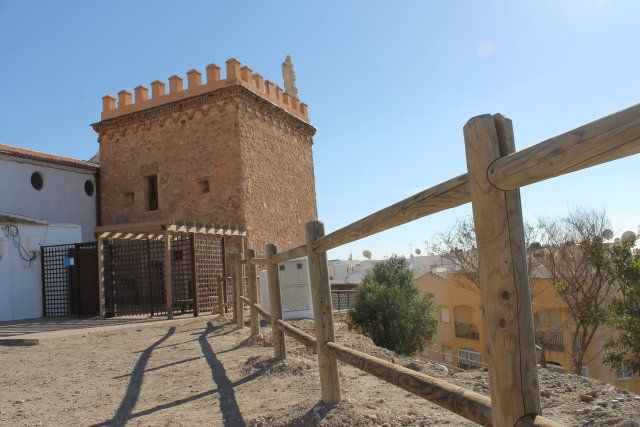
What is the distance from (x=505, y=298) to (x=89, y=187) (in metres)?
19.8

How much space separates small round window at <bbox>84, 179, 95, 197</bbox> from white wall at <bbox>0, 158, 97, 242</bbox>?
0.26 feet

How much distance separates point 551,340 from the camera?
23.9 metres

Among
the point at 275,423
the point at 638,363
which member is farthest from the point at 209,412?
the point at 638,363

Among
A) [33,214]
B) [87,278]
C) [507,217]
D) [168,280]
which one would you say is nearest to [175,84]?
[33,214]

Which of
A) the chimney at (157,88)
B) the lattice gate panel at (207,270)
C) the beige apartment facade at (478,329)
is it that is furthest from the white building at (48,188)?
the beige apartment facade at (478,329)

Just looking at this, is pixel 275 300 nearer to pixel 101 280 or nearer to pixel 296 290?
pixel 296 290

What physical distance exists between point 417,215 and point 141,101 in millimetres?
17477

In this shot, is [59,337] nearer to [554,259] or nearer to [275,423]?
[275,423]

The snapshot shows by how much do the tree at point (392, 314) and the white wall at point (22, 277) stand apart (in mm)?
9233

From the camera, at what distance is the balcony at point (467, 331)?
93.2 feet

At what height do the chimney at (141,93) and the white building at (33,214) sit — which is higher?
the chimney at (141,93)

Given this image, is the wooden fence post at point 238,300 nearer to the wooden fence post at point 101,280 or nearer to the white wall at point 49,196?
the wooden fence post at point 101,280

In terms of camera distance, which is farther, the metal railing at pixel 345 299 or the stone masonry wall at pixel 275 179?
the metal railing at pixel 345 299

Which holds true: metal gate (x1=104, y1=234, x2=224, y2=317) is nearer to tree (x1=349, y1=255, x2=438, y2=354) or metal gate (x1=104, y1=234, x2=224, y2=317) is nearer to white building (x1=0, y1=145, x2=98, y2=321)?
white building (x1=0, y1=145, x2=98, y2=321)
